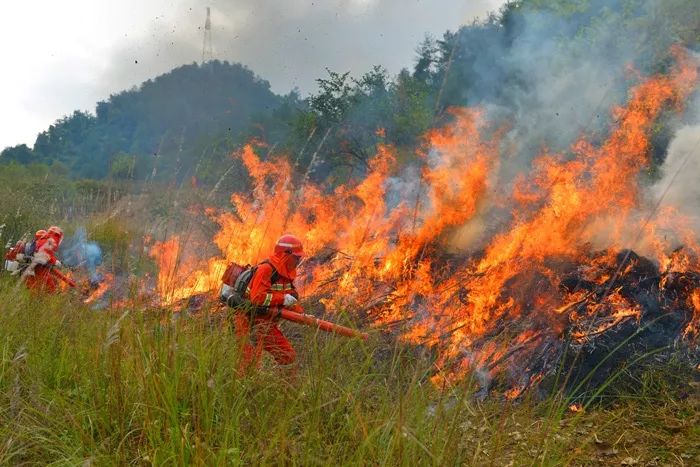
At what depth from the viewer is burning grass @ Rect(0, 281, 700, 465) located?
6.50 ft

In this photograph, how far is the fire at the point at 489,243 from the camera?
621cm

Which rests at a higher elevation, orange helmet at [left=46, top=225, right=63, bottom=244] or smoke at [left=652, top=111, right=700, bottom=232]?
orange helmet at [left=46, top=225, right=63, bottom=244]

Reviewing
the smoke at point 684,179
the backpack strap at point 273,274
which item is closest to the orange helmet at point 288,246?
the backpack strap at point 273,274

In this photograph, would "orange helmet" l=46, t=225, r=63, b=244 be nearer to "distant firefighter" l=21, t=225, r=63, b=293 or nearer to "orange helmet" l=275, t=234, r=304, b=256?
"distant firefighter" l=21, t=225, r=63, b=293

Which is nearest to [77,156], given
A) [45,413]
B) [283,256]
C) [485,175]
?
[485,175]

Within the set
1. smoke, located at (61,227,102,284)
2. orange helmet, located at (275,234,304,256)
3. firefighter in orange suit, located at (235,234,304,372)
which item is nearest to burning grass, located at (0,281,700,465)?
firefighter in orange suit, located at (235,234,304,372)

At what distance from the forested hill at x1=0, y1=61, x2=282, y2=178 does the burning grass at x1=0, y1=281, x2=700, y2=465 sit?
28020 millimetres

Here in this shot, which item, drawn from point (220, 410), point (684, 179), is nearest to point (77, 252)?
point (220, 410)

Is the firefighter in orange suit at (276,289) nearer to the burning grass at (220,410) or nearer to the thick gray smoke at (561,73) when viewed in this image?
the burning grass at (220,410)

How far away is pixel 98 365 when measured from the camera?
2.63 metres

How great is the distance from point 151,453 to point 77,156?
135ft

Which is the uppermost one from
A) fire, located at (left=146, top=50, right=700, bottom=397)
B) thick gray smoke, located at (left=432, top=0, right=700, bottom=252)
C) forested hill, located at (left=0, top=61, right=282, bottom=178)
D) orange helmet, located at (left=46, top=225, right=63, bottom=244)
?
forested hill, located at (left=0, top=61, right=282, bottom=178)

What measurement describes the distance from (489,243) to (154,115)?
3657 cm

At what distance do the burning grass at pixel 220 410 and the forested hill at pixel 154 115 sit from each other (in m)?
28.0
